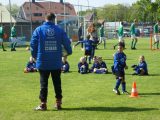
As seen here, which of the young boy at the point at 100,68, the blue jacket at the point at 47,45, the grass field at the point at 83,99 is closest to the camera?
the grass field at the point at 83,99

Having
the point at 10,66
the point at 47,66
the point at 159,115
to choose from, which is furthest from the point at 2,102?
the point at 10,66

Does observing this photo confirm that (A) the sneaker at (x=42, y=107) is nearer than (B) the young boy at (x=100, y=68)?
Yes

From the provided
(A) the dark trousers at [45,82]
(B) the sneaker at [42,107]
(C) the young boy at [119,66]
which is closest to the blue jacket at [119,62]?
(C) the young boy at [119,66]

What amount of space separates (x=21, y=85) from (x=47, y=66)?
478 centimetres

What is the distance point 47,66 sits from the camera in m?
9.96

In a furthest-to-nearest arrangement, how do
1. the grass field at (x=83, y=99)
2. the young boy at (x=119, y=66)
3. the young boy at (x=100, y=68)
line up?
the young boy at (x=100, y=68) < the young boy at (x=119, y=66) < the grass field at (x=83, y=99)

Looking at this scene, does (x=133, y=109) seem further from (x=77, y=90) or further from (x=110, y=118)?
(x=77, y=90)

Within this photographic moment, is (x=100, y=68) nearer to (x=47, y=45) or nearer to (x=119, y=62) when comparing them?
(x=119, y=62)

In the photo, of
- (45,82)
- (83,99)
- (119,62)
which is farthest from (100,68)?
(45,82)

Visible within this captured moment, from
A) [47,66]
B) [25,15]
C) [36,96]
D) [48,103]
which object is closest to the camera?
[47,66]

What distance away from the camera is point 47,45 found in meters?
9.96

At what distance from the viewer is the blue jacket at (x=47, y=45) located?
992cm

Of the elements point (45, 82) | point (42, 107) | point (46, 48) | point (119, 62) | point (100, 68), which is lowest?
point (100, 68)

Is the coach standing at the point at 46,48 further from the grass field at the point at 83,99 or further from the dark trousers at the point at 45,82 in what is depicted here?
the grass field at the point at 83,99
